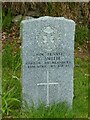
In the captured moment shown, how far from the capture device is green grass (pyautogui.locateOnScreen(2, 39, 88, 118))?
5934mm

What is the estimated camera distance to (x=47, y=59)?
20.1 feet

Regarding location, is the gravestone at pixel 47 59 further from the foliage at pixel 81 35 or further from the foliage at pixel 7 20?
the foliage at pixel 7 20

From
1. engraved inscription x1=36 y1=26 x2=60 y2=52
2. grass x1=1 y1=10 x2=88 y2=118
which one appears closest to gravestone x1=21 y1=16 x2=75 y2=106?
engraved inscription x1=36 y1=26 x2=60 y2=52

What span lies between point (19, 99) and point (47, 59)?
665 mm

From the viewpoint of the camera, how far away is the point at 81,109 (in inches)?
250

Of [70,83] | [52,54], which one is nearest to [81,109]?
[70,83]

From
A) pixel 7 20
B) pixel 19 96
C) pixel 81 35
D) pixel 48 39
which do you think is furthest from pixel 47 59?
pixel 7 20

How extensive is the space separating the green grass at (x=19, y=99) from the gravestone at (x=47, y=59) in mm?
162

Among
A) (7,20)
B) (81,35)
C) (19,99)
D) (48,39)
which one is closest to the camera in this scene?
(48,39)

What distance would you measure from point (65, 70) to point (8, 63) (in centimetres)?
182

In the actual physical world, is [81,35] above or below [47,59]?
below

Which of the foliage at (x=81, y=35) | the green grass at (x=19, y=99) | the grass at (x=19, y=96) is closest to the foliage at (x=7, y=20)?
the grass at (x=19, y=96)

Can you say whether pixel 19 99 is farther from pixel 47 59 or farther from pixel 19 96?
pixel 47 59

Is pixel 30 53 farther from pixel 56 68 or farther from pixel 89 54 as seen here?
pixel 89 54
